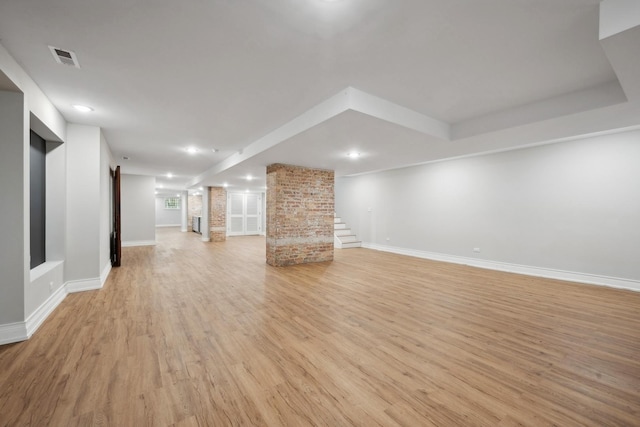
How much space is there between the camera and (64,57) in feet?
7.48

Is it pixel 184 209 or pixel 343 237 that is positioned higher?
pixel 184 209

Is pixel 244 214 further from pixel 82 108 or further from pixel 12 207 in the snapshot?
pixel 12 207

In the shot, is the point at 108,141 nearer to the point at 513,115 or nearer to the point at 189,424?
the point at 189,424

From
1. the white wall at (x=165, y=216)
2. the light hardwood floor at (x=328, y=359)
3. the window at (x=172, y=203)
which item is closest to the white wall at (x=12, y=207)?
the light hardwood floor at (x=328, y=359)

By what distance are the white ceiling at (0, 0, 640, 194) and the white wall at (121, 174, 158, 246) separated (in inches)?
240

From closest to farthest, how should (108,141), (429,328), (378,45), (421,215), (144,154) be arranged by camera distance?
1. (378,45)
2. (429,328)
3. (108,141)
4. (144,154)
5. (421,215)

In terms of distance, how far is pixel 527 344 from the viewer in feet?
8.34

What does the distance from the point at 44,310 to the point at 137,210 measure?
7244 millimetres

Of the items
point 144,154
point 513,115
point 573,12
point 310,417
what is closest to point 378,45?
point 573,12

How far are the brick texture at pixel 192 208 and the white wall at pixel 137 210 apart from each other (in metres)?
6.17

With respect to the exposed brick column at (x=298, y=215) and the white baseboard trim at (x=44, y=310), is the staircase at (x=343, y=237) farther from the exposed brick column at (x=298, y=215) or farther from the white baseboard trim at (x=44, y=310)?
the white baseboard trim at (x=44, y=310)

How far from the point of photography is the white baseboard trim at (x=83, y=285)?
3.99 meters

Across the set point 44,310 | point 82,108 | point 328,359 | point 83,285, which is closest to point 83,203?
point 83,285

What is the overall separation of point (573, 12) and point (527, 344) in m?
2.71
